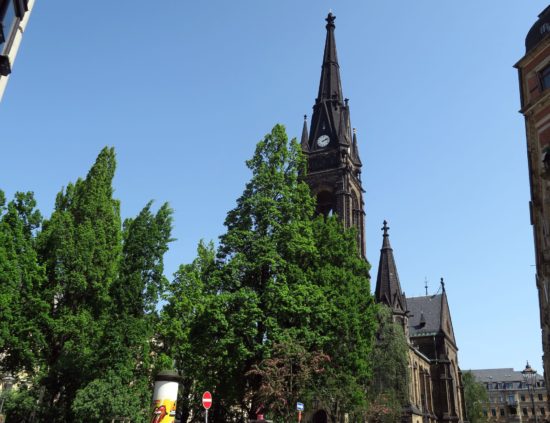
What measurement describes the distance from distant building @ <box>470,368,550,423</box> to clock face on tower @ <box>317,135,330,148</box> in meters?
67.8

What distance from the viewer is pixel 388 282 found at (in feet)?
173

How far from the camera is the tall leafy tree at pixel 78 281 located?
71.3 ft

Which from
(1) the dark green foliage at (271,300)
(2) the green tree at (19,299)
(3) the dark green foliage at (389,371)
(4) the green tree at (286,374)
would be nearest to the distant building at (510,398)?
(3) the dark green foliage at (389,371)

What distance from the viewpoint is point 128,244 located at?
2419 centimetres

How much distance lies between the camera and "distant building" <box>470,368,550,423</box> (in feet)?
318

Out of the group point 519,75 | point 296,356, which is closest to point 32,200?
point 296,356

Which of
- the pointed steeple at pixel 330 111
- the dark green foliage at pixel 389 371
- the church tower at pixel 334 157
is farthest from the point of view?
the pointed steeple at pixel 330 111

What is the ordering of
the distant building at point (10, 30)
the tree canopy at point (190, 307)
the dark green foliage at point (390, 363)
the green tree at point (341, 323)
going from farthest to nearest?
the dark green foliage at point (390, 363) → the green tree at point (341, 323) → the tree canopy at point (190, 307) → the distant building at point (10, 30)

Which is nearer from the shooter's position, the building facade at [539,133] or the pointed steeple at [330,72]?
the building facade at [539,133]

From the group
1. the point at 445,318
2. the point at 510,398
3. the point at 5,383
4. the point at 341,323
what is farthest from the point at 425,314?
the point at 510,398

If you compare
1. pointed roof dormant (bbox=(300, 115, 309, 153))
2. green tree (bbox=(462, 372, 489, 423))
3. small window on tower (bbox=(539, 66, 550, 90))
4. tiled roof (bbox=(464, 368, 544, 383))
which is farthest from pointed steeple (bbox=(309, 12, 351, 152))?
tiled roof (bbox=(464, 368, 544, 383))

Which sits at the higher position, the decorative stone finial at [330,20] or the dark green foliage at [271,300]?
the decorative stone finial at [330,20]

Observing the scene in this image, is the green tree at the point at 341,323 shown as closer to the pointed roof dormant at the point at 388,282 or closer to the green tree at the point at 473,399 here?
the pointed roof dormant at the point at 388,282

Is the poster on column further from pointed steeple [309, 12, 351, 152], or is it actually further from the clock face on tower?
the clock face on tower
